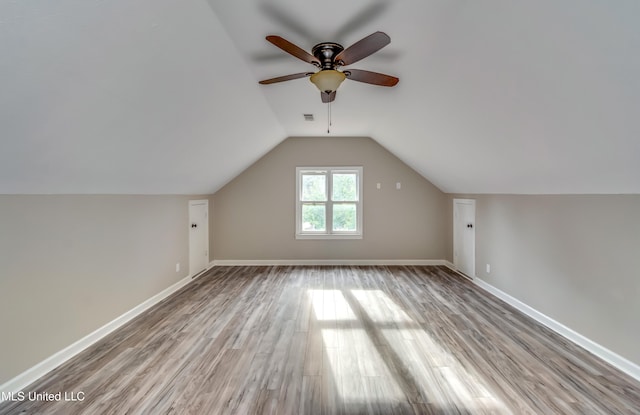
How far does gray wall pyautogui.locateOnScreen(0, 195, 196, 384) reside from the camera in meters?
1.99

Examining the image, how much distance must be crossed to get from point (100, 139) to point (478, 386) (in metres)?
3.29

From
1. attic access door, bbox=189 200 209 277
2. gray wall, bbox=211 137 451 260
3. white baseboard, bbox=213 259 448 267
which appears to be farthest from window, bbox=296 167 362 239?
attic access door, bbox=189 200 209 277

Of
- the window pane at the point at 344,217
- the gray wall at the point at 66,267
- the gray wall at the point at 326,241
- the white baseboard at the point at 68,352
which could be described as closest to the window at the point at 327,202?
the window pane at the point at 344,217

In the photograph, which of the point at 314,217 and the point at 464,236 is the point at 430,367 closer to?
the point at 464,236

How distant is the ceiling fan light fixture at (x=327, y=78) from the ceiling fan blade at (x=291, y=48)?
0.11 meters

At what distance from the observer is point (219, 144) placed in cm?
358

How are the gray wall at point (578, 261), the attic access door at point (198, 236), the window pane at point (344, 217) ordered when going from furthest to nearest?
the window pane at point (344, 217), the attic access door at point (198, 236), the gray wall at point (578, 261)

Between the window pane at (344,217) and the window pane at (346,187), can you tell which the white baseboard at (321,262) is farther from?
the window pane at (346,187)

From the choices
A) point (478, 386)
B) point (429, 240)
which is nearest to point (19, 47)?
point (478, 386)

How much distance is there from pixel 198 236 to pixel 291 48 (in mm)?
4043

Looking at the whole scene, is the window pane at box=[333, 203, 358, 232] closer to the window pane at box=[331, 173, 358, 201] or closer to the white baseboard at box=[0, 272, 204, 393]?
the window pane at box=[331, 173, 358, 201]

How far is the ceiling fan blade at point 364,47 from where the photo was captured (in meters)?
1.65

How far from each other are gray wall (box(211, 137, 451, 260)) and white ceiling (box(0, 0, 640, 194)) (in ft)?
7.75

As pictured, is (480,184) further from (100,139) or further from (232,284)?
(100,139)
